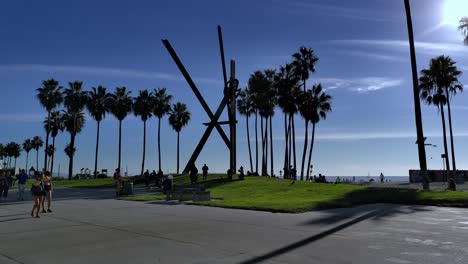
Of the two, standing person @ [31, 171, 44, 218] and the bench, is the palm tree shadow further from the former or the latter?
standing person @ [31, 171, 44, 218]

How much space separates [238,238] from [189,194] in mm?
10690

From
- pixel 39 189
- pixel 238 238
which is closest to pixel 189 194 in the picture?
pixel 39 189

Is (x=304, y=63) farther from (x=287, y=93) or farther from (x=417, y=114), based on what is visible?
(x=417, y=114)

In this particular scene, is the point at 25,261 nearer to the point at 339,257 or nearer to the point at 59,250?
the point at 59,250

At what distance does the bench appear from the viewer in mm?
18641

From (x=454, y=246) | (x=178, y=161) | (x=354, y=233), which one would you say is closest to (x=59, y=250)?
(x=354, y=233)

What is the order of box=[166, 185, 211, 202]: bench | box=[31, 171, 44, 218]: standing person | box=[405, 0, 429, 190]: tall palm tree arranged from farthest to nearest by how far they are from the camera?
box=[405, 0, 429, 190]: tall palm tree → box=[166, 185, 211, 202]: bench → box=[31, 171, 44, 218]: standing person

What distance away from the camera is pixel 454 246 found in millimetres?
7496

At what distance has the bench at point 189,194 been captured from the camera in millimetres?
18641

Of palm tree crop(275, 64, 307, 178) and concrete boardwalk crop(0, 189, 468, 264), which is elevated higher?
palm tree crop(275, 64, 307, 178)

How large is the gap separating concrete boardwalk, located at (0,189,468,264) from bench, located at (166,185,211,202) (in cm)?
567

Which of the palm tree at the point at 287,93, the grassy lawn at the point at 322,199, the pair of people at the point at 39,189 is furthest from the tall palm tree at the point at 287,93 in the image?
the pair of people at the point at 39,189

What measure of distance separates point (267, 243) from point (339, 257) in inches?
65.9

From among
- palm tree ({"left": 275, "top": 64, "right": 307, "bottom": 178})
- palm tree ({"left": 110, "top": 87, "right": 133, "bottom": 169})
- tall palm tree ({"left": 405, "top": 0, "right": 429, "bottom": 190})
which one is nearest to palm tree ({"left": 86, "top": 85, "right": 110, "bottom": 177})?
palm tree ({"left": 110, "top": 87, "right": 133, "bottom": 169})
